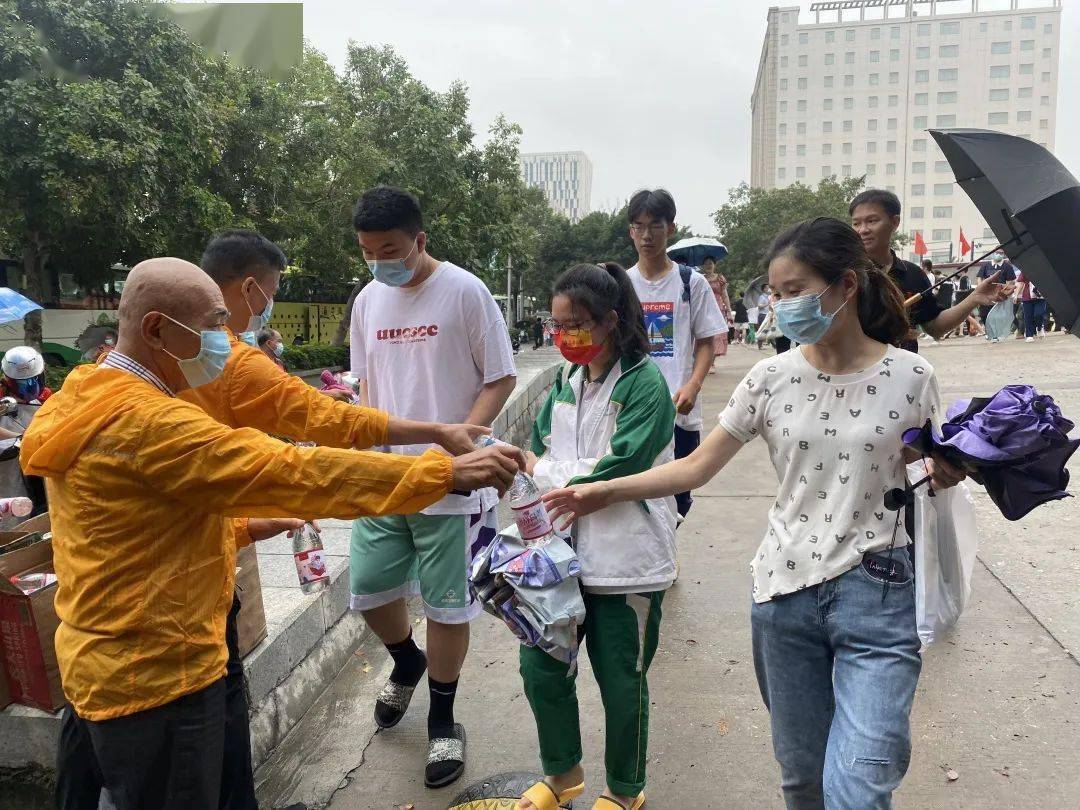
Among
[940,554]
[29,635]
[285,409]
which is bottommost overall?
[29,635]

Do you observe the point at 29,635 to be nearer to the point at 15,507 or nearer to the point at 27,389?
the point at 15,507

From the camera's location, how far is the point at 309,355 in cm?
2030

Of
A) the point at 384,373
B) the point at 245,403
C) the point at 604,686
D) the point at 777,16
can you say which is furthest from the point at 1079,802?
the point at 777,16

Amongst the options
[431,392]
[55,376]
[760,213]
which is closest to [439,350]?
[431,392]

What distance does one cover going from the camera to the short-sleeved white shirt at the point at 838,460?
1812 millimetres

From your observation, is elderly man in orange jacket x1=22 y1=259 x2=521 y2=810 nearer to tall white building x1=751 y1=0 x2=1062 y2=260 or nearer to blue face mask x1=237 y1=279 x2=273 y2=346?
blue face mask x1=237 y1=279 x2=273 y2=346

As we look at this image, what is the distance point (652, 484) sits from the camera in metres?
2.14

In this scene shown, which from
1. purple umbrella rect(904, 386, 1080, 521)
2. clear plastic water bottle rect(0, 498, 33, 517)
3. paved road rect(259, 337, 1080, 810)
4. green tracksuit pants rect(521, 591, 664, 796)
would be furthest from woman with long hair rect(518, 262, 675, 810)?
clear plastic water bottle rect(0, 498, 33, 517)

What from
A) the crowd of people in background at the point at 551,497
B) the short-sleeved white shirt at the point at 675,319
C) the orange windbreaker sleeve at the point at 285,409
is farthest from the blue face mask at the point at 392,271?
the short-sleeved white shirt at the point at 675,319

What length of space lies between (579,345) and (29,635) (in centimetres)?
203

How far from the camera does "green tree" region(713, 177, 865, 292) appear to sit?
134 ft

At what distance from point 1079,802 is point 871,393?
167cm

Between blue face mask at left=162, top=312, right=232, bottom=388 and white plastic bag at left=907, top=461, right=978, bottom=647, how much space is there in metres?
1.73

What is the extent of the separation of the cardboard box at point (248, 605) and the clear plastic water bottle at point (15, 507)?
1.03 m
